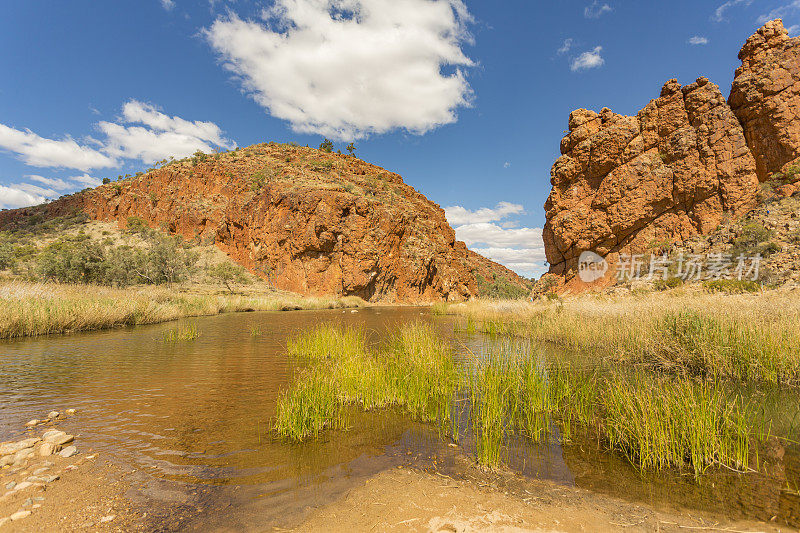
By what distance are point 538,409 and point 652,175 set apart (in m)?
34.7

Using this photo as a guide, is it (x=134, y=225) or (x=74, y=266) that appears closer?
(x=74, y=266)

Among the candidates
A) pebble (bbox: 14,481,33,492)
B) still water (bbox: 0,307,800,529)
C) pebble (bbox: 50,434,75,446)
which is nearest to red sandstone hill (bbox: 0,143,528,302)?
still water (bbox: 0,307,800,529)

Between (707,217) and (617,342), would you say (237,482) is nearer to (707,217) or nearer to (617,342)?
(617,342)

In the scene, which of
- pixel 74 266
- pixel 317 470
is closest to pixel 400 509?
pixel 317 470

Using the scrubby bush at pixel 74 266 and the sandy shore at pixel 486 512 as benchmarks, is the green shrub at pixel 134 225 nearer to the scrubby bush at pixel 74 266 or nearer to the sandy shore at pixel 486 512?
the scrubby bush at pixel 74 266

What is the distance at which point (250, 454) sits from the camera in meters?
4.19

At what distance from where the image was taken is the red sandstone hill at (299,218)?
5319 cm

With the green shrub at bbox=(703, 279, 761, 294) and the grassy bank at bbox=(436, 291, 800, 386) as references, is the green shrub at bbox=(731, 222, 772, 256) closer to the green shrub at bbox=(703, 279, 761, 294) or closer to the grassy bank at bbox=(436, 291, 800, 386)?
the green shrub at bbox=(703, 279, 761, 294)

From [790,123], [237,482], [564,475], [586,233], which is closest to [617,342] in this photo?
[564,475]

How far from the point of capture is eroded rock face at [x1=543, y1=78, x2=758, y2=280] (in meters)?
28.7

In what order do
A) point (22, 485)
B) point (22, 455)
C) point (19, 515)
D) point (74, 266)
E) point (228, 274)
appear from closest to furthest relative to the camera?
point (19, 515) < point (22, 485) < point (22, 455) < point (74, 266) < point (228, 274)

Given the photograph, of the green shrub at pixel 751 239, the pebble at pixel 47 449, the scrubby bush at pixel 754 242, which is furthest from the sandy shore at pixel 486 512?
the green shrub at pixel 751 239

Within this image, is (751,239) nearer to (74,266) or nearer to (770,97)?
(770,97)

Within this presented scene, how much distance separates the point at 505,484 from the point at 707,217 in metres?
36.1
